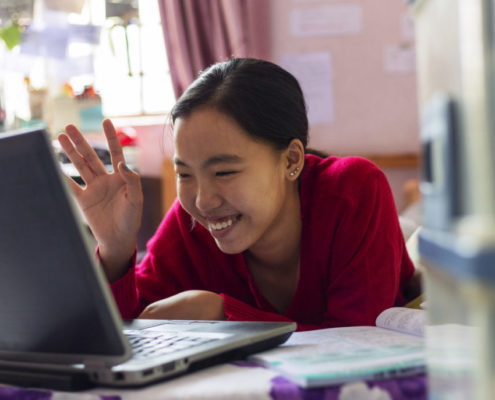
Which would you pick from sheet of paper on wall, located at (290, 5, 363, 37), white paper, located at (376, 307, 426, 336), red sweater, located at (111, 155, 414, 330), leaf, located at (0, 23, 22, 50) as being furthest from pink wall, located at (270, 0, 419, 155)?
white paper, located at (376, 307, 426, 336)

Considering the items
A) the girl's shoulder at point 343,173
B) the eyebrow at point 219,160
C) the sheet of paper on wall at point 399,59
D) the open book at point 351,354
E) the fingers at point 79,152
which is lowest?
the open book at point 351,354

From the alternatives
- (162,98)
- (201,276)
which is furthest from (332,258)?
(162,98)

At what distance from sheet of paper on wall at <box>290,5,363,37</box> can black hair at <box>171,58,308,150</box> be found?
1909 mm

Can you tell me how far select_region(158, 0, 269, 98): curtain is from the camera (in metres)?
3.03

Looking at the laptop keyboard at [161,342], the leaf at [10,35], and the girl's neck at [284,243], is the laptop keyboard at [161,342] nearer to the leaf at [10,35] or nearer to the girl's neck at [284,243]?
the girl's neck at [284,243]

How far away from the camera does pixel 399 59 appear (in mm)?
3008

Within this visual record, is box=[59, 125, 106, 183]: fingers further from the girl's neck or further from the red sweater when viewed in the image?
the girl's neck

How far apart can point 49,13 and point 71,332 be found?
2.90 meters

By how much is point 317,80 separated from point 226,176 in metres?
2.10

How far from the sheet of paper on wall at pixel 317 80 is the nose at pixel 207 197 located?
2049 mm

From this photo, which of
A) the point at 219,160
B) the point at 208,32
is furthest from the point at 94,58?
the point at 219,160

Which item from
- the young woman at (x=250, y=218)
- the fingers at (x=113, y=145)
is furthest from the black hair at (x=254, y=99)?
the fingers at (x=113, y=145)

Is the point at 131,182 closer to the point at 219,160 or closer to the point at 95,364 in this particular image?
the point at 219,160

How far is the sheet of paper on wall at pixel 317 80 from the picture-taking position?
3029mm
